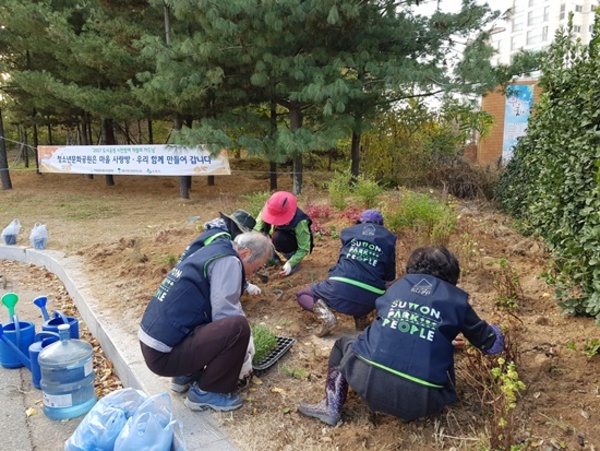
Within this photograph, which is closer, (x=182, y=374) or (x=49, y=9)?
(x=182, y=374)

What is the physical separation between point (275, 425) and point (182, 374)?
1.92 ft

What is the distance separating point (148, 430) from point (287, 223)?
2.59 meters

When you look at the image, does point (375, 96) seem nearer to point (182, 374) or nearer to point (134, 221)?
point (134, 221)

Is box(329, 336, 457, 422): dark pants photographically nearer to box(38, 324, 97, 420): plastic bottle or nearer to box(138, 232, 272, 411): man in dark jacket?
box(138, 232, 272, 411): man in dark jacket

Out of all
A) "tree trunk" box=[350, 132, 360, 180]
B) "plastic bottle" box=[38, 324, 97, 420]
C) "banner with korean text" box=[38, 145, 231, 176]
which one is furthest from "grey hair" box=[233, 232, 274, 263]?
"tree trunk" box=[350, 132, 360, 180]

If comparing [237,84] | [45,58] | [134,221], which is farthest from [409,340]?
[45,58]

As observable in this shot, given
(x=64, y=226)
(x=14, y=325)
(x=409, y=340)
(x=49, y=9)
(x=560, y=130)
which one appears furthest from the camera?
(x=49, y=9)

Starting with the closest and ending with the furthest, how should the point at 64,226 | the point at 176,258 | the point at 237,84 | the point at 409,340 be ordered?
the point at 409,340 → the point at 176,258 → the point at 64,226 → the point at 237,84

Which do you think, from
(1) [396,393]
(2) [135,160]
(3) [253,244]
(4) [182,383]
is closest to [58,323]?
(4) [182,383]

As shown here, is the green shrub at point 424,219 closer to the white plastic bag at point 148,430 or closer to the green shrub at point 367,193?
the green shrub at point 367,193

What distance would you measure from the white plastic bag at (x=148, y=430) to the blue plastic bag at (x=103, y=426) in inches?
3.7

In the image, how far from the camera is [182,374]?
2506 millimetres

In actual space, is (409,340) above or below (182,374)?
above

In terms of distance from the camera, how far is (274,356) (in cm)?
299
